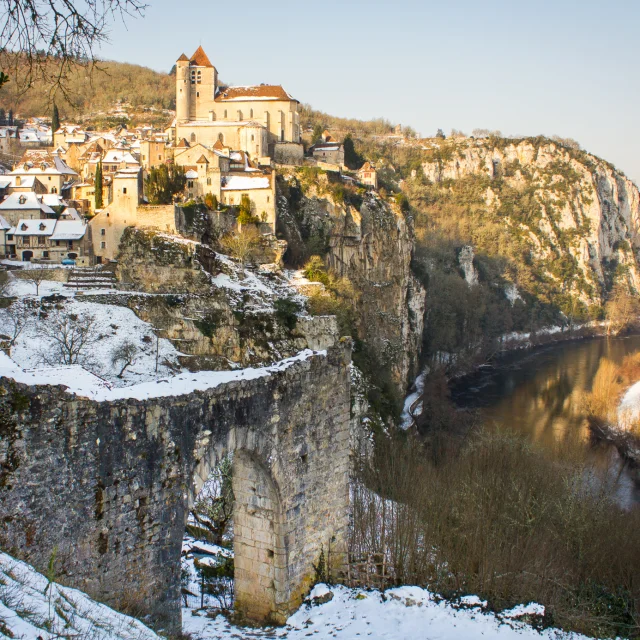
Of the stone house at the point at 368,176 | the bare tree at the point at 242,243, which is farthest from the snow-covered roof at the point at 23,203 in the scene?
the stone house at the point at 368,176

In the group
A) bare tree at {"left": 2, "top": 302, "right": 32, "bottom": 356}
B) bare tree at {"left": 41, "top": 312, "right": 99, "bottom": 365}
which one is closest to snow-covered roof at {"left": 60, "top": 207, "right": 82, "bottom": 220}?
bare tree at {"left": 2, "top": 302, "right": 32, "bottom": 356}


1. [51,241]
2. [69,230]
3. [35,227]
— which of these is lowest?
[51,241]

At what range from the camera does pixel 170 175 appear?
1719 inches

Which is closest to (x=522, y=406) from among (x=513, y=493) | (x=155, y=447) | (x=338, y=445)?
(x=513, y=493)

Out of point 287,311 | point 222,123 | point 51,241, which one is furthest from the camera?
point 222,123

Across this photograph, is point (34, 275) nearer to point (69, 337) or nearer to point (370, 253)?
point (69, 337)

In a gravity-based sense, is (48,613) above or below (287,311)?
below

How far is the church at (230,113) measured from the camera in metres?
53.8

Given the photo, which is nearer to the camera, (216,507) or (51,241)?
(216,507)

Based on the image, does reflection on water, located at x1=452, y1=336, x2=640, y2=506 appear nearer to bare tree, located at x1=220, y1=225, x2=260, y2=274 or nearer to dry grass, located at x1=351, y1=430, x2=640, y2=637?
dry grass, located at x1=351, y1=430, x2=640, y2=637

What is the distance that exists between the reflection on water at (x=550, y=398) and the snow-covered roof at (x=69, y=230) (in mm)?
26280

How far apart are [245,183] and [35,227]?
42.9ft

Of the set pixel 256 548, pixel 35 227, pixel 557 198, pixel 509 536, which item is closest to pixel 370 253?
pixel 35 227

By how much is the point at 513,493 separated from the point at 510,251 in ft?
312
